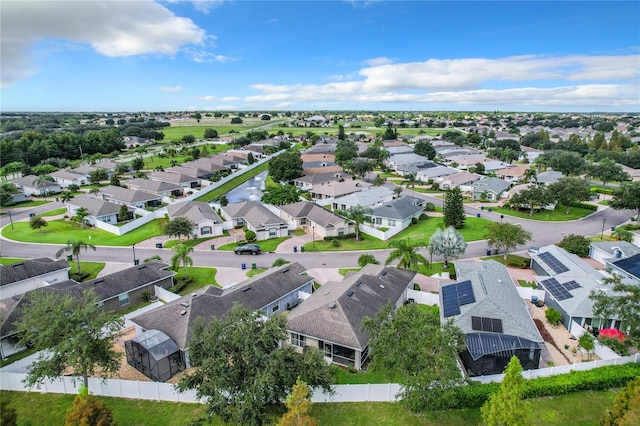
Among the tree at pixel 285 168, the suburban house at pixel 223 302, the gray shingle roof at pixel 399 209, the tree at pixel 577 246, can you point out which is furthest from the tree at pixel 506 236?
the tree at pixel 285 168

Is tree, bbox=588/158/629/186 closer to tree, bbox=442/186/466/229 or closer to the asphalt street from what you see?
the asphalt street

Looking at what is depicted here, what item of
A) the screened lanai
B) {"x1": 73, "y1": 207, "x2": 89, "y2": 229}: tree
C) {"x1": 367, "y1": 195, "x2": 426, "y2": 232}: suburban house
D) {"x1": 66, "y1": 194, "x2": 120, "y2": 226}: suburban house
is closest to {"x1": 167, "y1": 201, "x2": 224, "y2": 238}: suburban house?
{"x1": 66, "y1": 194, "x2": 120, "y2": 226}: suburban house

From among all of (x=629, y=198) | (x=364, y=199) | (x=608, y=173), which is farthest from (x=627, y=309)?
(x=608, y=173)

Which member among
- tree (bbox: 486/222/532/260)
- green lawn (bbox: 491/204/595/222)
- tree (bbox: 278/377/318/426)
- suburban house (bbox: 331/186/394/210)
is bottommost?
green lawn (bbox: 491/204/595/222)

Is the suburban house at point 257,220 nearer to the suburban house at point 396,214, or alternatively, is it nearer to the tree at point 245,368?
the suburban house at point 396,214

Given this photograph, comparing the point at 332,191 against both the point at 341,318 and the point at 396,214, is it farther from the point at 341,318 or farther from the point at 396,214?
the point at 341,318
